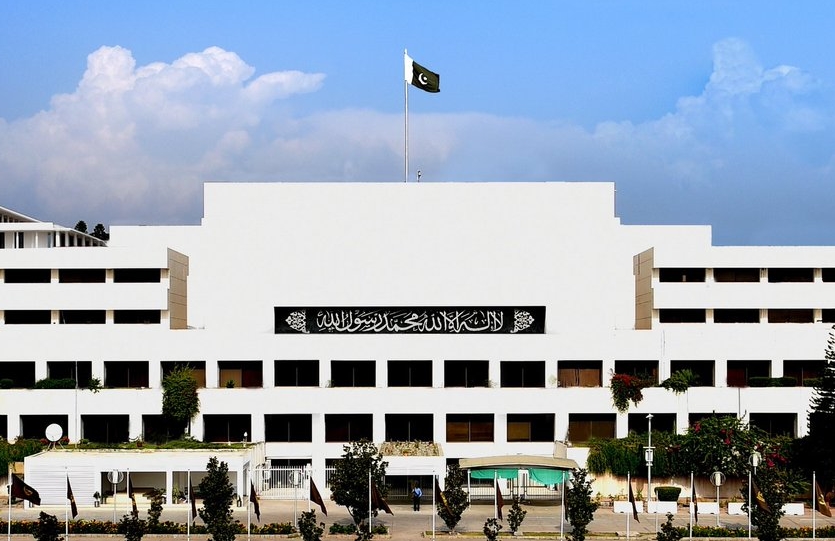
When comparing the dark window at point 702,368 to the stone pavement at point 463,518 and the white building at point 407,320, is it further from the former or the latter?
the stone pavement at point 463,518

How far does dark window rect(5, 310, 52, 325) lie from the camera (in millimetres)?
55031

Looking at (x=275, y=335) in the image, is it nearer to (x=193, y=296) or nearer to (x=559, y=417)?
(x=193, y=296)

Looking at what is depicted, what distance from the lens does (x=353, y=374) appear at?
177 ft

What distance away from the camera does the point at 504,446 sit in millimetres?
51812

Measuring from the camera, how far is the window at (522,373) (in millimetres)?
54000

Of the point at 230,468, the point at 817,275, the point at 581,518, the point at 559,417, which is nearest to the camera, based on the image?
the point at 581,518

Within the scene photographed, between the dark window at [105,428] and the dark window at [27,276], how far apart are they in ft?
27.0

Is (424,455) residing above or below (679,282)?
below

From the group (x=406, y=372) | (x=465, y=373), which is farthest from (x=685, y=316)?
(x=406, y=372)

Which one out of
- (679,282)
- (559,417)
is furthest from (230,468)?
(679,282)

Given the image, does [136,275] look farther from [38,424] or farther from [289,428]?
[289,428]

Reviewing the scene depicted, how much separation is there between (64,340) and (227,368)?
834 cm

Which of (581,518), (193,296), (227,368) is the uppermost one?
(193,296)

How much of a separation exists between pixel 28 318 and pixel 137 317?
5751mm
